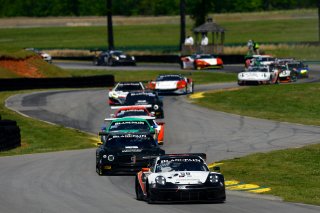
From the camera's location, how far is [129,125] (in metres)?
30.4

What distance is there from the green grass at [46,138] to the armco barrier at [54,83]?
14.2 m

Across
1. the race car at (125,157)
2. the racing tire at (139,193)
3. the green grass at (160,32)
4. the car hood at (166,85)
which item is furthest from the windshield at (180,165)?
the green grass at (160,32)

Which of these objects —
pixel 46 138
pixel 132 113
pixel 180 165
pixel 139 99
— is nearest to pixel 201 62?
pixel 139 99

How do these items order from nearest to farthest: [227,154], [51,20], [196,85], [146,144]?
[146,144], [227,154], [196,85], [51,20]

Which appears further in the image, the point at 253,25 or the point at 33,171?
the point at 253,25

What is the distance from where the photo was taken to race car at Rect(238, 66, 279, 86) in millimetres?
57500

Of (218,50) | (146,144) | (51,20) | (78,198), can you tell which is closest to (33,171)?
(146,144)

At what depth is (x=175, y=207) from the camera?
18531mm

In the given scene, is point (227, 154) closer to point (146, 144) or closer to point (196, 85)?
point (146, 144)

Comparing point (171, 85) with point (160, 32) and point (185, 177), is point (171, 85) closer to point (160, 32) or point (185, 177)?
point (185, 177)

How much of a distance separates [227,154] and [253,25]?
394 feet

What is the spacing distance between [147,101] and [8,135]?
10.8m

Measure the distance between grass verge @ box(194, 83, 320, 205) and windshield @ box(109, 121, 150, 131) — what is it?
12.8ft

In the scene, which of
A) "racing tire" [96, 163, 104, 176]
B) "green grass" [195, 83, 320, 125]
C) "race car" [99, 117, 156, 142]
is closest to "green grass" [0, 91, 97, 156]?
"race car" [99, 117, 156, 142]
